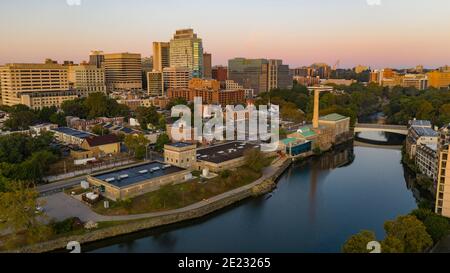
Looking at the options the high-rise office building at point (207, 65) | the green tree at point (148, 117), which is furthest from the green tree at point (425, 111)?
the high-rise office building at point (207, 65)

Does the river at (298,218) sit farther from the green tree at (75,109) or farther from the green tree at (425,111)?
the green tree at (75,109)

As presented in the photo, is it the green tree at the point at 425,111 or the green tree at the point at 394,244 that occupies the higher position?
the green tree at the point at 425,111

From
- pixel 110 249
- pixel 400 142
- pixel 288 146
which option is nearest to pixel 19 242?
pixel 110 249

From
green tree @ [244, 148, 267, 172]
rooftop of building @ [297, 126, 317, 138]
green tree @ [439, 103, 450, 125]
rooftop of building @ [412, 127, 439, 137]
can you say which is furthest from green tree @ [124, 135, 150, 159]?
→ green tree @ [439, 103, 450, 125]

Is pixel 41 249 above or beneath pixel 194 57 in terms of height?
beneath
